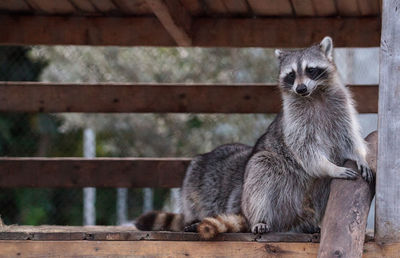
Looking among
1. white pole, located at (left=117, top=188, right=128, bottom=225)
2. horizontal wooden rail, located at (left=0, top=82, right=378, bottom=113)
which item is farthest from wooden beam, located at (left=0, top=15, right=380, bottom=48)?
white pole, located at (left=117, top=188, right=128, bottom=225)

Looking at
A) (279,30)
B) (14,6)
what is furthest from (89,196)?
(279,30)

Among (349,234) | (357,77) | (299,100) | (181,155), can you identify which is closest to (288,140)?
(299,100)

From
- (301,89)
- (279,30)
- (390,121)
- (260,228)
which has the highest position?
(279,30)

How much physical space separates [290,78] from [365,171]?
745 mm

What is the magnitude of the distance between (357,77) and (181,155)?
A: 9.62ft

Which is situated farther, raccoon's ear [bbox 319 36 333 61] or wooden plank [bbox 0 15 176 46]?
wooden plank [bbox 0 15 176 46]

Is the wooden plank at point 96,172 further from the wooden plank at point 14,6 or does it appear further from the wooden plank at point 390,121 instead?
the wooden plank at point 390,121

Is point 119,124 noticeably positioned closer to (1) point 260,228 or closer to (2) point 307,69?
(2) point 307,69

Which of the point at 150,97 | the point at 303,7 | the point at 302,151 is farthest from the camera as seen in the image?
the point at 150,97

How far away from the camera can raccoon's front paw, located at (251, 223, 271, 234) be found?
370 cm

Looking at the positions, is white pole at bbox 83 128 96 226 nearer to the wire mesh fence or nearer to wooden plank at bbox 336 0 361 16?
the wire mesh fence

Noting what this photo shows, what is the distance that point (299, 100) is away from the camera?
4148 mm

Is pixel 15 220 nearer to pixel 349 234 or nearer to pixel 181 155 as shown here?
pixel 181 155

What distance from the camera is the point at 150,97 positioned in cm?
565
